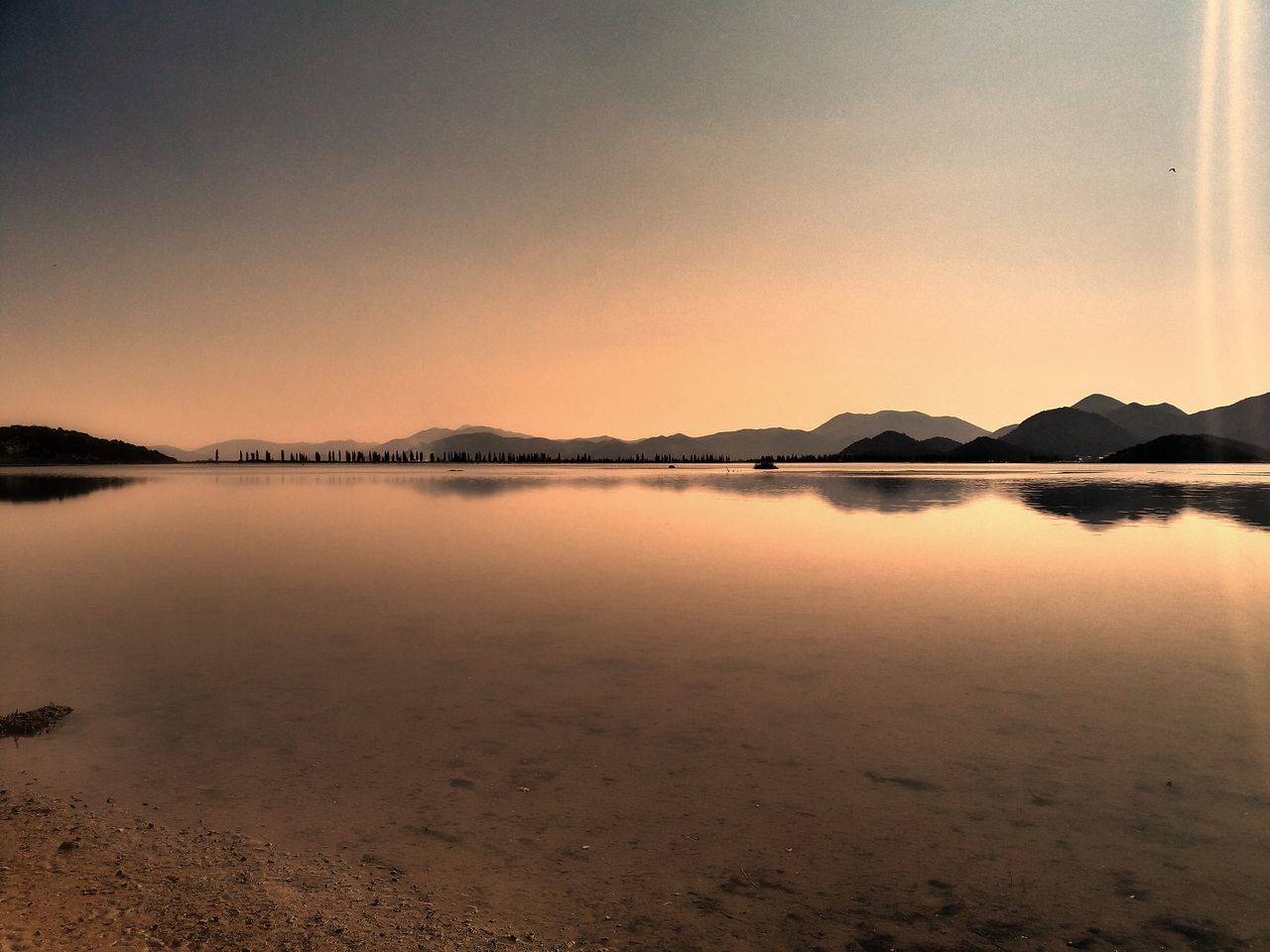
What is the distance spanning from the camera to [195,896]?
22.7 ft

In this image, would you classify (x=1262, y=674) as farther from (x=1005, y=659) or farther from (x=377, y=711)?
(x=377, y=711)

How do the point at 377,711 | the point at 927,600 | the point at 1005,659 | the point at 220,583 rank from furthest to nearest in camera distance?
the point at 220,583 < the point at 927,600 < the point at 1005,659 < the point at 377,711

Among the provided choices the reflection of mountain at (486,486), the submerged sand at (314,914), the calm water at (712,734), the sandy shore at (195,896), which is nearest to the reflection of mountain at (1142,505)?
the calm water at (712,734)

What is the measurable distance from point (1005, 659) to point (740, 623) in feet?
20.1

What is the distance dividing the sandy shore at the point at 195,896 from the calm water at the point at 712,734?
39 centimetres

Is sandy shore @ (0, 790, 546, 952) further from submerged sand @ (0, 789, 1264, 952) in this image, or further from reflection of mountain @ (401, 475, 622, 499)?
reflection of mountain @ (401, 475, 622, 499)

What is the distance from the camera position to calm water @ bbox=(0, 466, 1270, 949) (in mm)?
7234

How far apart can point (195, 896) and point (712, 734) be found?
692cm

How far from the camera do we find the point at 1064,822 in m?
8.56

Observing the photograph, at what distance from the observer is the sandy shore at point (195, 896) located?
6336 millimetres

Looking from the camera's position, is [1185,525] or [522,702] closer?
[522,702]

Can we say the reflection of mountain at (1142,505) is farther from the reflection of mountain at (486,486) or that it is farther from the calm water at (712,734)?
the reflection of mountain at (486,486)

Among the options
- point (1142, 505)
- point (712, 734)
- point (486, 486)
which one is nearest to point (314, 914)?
point (712, 734)

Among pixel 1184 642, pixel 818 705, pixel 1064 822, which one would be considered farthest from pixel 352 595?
pixel 1184 642
